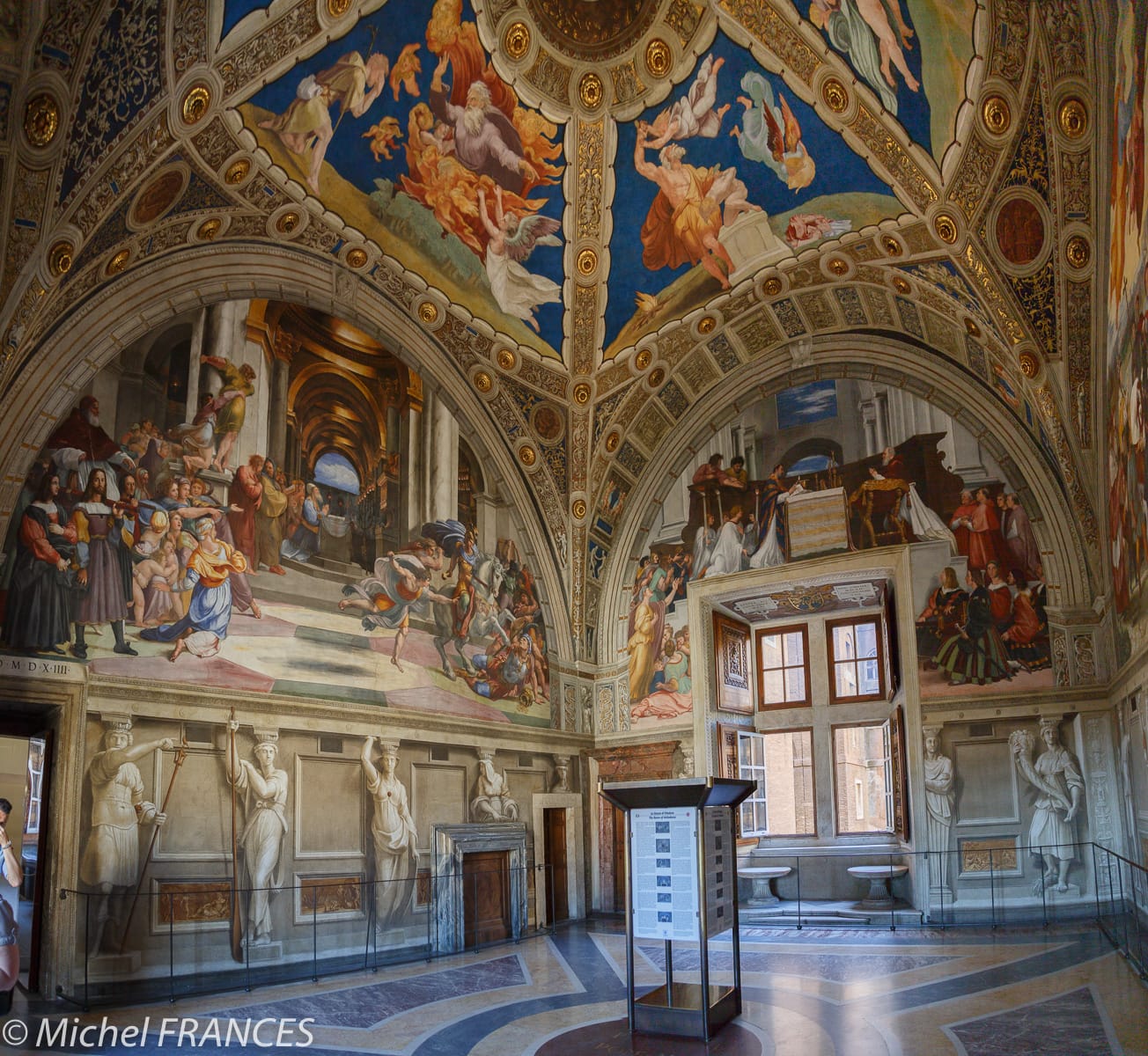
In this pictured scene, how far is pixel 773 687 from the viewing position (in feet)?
61.6

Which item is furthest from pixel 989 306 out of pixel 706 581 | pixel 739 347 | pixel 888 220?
pixel 706 581

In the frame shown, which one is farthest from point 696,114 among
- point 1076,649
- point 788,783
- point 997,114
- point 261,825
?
point 788,783

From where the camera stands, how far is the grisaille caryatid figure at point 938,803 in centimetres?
1371

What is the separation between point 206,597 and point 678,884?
6.32 m

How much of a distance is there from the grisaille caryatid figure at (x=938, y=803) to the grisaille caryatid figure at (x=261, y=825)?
8.43 meters

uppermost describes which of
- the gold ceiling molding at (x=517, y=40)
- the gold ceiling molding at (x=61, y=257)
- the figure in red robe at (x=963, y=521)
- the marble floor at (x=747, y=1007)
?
the gold ceiling molding at (x=517, y=40)

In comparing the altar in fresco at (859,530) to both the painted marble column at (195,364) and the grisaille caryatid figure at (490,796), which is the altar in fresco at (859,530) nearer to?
the grisaille caryatid figure at (490,796)

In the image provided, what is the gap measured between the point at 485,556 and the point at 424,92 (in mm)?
6612

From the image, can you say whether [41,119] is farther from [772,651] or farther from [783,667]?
[772,651]

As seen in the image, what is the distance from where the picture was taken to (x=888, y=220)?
514 inches

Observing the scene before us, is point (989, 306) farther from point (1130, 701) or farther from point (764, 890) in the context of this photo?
point (764, 890)

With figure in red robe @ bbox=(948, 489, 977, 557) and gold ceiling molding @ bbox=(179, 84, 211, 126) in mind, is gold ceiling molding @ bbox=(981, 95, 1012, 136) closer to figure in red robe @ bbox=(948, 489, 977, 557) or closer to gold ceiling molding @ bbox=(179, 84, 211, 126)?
figure in red robe @ bbox=(948, 489, 977, 557)

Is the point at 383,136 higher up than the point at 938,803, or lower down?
higher up

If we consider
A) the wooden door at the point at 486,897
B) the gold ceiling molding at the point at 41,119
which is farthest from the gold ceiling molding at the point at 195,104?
the wooden door at the point at 486,897
